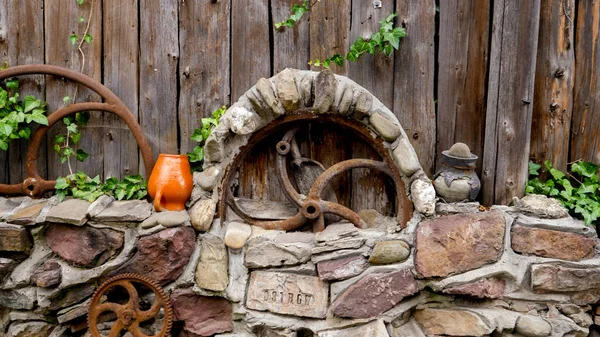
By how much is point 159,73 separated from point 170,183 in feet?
1.97

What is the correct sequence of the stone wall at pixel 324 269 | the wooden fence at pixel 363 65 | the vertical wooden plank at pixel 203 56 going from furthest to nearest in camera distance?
the vertical wooden plank at pixel 203 56
the wooden fence at pixel 363 65
the stone wall at pixel 324 269

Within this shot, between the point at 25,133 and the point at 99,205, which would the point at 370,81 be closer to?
the point at 99,205

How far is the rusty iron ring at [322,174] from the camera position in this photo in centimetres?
227

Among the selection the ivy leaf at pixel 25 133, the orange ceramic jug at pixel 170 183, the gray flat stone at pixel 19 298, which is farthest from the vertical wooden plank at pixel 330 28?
the gray flat stone at pixel 19 298

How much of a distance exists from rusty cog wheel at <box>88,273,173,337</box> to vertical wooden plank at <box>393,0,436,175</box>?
1.37 metres

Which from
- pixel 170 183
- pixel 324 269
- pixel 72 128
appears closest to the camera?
pixel 324 269

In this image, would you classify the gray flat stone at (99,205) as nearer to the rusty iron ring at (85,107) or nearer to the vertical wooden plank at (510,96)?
the rusty iron ring at (85,107)

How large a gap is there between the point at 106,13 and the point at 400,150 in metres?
1.61

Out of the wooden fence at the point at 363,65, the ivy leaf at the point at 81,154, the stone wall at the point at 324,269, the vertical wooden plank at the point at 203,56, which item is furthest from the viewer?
the ivy leaf at the point at 81,154

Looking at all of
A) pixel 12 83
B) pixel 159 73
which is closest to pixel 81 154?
pixel 12 83

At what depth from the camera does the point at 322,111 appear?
222 centimetres

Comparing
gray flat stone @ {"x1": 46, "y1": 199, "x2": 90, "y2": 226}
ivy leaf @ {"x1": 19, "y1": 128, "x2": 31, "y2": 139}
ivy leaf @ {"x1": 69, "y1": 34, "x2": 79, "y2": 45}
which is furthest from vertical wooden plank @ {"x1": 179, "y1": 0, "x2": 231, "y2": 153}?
ivy leaf @ {"x1": 19, "y1": 128, "x2": 31, "y2": 139}

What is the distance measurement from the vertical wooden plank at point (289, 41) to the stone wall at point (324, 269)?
812 mm

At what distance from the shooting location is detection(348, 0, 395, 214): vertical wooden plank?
92.7 inches
